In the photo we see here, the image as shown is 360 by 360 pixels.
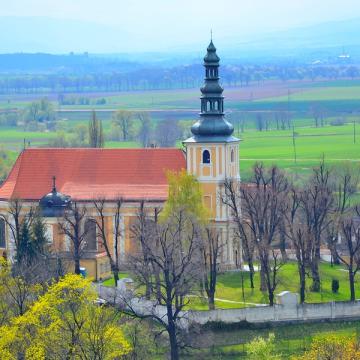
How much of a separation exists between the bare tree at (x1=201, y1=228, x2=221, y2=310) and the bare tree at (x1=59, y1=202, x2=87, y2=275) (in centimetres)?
469

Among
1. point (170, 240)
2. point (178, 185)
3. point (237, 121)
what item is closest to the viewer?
point (170, 240)

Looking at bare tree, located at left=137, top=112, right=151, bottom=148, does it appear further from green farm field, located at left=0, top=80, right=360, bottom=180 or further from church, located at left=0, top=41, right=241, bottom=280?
church, located at left=0, top=41, right=241, bottom=280

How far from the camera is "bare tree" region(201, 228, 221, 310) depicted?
55.9 meters

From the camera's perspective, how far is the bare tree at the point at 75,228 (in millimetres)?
60872

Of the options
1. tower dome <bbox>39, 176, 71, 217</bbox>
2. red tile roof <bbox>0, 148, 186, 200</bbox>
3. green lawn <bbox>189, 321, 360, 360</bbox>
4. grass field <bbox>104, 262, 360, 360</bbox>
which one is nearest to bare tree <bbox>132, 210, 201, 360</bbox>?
grass field <bbox>104, 262, 360, 360</bbox>

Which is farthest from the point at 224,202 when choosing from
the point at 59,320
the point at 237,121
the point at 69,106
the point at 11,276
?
the point at 69,106

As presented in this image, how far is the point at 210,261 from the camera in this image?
5694 centimetres

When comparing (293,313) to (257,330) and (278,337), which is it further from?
(278,337)

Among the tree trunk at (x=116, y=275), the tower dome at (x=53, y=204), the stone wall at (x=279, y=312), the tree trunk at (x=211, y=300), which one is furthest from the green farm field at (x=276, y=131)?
the stone wall at (x=279, y=312)

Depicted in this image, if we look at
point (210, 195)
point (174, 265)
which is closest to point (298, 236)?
point (174, 265)

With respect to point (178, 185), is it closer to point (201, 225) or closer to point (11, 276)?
point (201, 225)

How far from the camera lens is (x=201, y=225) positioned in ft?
196

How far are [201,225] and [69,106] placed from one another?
450 feet

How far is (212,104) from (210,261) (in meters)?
8.97
